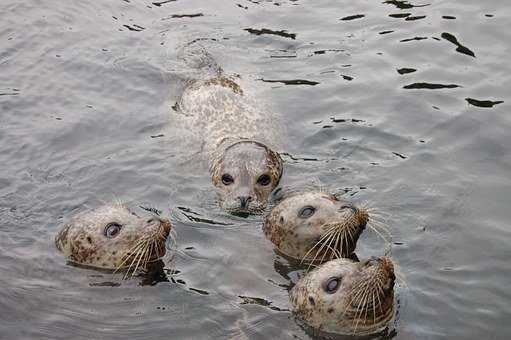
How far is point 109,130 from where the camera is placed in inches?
464

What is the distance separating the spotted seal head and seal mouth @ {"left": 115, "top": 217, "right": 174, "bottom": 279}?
1.34 metres

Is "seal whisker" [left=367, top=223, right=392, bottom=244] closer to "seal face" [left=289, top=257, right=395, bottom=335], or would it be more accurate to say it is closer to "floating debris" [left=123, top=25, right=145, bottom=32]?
"seal face" [left=289, top=257, right=395, bottom=335]

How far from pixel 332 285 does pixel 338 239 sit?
96 cm

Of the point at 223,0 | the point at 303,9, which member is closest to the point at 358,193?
the point at 303,9

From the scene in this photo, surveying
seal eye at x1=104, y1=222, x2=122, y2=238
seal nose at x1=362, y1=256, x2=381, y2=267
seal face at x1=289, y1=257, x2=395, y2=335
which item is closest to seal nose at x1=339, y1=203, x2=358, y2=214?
seal face at x1=289, y1=257, x2=395, y2=335

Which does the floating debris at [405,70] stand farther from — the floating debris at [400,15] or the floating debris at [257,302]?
the floating debris at [257,302]

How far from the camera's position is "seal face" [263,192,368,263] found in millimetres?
8406

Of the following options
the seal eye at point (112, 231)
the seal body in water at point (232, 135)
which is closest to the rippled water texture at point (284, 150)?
the seal body in water at point (232, 135)

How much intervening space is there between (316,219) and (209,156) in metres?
2.85

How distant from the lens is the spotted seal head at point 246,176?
9.98 metres

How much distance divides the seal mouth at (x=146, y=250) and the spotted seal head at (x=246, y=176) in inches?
52.7

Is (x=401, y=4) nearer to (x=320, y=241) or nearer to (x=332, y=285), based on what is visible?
(x=320, y=241)

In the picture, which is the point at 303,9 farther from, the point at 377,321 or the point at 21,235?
the point at 377,321

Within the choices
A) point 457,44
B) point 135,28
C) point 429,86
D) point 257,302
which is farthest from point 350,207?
point 135,28
